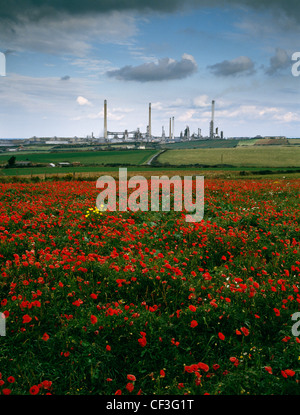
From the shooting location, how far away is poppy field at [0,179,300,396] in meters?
3.31

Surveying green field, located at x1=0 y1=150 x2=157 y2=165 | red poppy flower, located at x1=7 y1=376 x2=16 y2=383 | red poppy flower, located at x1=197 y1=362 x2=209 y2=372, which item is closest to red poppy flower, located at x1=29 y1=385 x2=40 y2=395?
red poppy flower, located at x1=7 y1=376 x2=16 y2=383

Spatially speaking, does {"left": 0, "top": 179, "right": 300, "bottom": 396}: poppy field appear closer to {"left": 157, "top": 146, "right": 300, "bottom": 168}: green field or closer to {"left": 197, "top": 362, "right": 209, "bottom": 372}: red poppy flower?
{"left": 197, "top": 362, "right": 209, "bottom": 372}: red poppy flower

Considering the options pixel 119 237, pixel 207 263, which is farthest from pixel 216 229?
pixel 119 237

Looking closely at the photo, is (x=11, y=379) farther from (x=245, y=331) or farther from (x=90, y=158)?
(x=90, y=158)

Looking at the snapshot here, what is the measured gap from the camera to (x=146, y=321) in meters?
4.07

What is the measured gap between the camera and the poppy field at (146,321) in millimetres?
3312

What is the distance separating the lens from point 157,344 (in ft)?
12.2

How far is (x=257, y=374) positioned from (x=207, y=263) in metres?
3.26

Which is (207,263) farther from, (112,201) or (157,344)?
(112,201)

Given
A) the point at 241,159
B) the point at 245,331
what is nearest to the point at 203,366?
the point at 245,331

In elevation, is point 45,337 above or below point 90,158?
below

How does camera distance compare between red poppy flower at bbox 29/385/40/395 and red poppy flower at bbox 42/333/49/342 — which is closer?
red poppy flower at bbox 29/385/40/395

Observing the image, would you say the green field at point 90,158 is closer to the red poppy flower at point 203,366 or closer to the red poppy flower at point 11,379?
the red poppy flower at point 11,379

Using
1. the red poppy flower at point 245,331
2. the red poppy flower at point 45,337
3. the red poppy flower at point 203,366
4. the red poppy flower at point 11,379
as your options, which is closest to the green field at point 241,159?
the red poppy flower at point 245,331
